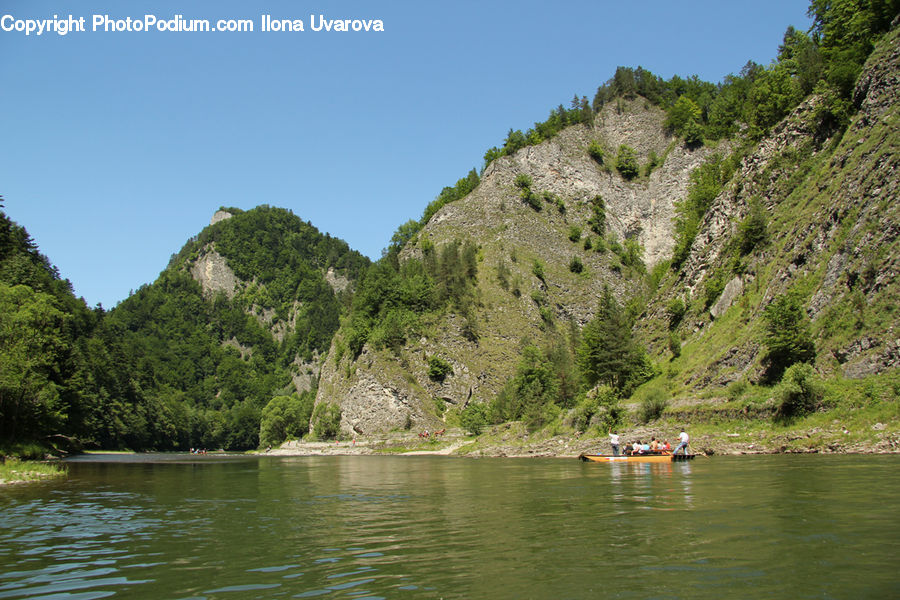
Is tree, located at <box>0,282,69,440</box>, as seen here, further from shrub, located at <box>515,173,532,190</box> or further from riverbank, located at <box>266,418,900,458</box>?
shrub, located at <box>515,173,532,190</box>

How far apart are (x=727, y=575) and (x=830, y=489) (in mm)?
14167

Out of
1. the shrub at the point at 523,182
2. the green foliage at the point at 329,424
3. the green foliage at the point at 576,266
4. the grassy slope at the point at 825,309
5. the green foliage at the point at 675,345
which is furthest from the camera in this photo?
the shrub at the point at 523,182

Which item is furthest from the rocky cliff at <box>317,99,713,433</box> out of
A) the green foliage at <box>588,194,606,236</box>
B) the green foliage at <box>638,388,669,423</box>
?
the green foliage at <box>638,388,669,423</box>

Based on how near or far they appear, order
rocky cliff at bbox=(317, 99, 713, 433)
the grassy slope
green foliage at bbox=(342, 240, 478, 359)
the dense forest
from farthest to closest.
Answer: green foliage at bbox=(342, 240, 478, 359), rocky cliff at bbox=(317, 99, 713, 433), the dense forest, the grassy slope

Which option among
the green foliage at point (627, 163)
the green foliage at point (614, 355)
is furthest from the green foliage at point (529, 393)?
the green foliage at point (627, 163)

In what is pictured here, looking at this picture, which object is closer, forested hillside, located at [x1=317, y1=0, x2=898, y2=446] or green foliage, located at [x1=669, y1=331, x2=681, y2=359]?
forested hillside, located at [x1=317, y1=0, x2=898, y2=446]

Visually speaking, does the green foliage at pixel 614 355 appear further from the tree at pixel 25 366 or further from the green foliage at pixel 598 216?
the green foliage at pixel 598 216

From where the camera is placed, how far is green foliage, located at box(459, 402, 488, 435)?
299ft

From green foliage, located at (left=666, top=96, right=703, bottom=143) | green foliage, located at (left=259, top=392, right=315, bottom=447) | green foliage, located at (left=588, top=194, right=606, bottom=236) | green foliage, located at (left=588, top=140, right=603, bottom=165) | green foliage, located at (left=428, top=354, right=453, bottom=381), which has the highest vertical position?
green foliage, located at (left=666, top=96, right=703, bottom=143)

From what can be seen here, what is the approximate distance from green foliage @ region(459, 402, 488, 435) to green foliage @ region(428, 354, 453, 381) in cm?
814

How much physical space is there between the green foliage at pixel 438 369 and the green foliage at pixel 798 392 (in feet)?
217

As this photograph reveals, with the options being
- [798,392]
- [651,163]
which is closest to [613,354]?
[798,392]

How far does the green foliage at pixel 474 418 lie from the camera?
Answer: 91062 millimetres

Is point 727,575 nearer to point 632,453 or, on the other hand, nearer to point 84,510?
point 84,510
